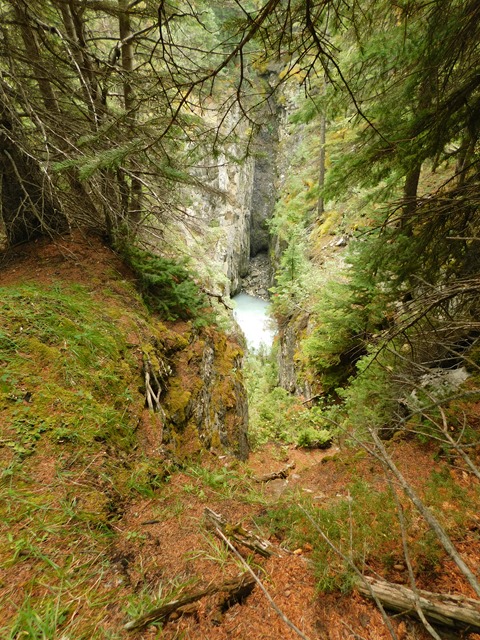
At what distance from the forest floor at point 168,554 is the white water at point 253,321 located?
41.9 feet

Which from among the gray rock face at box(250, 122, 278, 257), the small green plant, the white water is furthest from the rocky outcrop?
the gray rock face at box(250, 122, 278, 257)

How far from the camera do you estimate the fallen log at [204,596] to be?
1.57m

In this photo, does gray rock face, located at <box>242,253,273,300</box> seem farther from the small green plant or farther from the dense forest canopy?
the dense forest canopy

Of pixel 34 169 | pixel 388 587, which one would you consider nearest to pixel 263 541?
pixel 388 587

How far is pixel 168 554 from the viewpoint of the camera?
207cm

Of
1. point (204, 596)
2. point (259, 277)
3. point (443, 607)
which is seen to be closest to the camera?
point (443, 607)

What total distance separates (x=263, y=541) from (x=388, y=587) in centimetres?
93

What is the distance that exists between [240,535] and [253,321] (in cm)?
1855

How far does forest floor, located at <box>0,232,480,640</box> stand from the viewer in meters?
1.58

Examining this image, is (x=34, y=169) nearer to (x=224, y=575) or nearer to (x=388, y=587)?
(x=224, y=575)

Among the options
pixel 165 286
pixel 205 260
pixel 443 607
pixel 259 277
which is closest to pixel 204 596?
pixel 443 607

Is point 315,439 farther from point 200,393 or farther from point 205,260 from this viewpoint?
point 205,260

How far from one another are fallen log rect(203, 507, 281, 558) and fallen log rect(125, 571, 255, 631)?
1.02 ft

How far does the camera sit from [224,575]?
1.95 meters
